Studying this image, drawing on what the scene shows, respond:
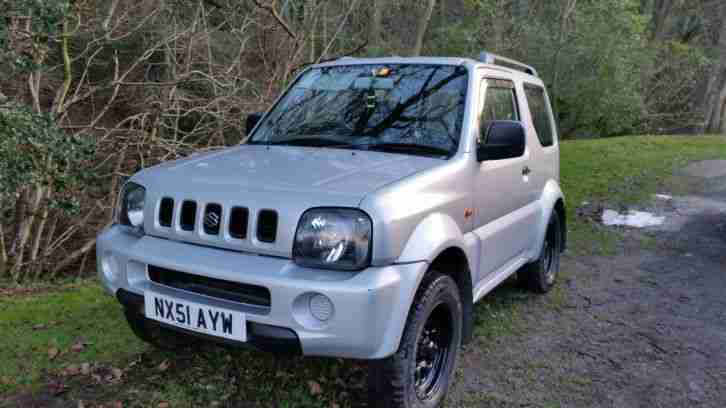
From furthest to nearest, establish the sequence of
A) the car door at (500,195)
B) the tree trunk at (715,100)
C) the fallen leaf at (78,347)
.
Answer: the tree trunk at (715,100) < the fallen leaf at (78,347) < the car door at (500,195)

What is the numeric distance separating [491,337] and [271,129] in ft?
6.97

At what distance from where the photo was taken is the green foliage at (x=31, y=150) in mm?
3850

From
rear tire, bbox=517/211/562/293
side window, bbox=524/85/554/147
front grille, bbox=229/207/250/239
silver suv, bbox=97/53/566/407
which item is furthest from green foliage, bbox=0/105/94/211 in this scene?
rear tire, bbox=517/211/562/293

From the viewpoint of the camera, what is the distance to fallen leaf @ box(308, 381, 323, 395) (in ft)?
10.8

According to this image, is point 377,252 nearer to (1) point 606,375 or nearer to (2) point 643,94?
(1) point 606,375

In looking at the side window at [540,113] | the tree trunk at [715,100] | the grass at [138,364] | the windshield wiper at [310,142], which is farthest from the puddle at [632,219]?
the tree trunk at [715,100]

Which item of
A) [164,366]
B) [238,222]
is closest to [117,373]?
[164,366]

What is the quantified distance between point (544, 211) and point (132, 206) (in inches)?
124

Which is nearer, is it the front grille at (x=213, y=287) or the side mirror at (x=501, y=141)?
the front grille at (x=213, y=287)

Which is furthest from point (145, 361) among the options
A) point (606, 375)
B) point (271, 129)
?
point (606, 375)

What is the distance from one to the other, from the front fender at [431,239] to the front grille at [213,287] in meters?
0.64

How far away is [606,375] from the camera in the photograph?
3.70 m

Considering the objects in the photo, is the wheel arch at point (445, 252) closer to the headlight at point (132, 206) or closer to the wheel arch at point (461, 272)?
the wheel arch at point (461, 272)

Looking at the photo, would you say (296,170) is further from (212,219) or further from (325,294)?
(325,294)
